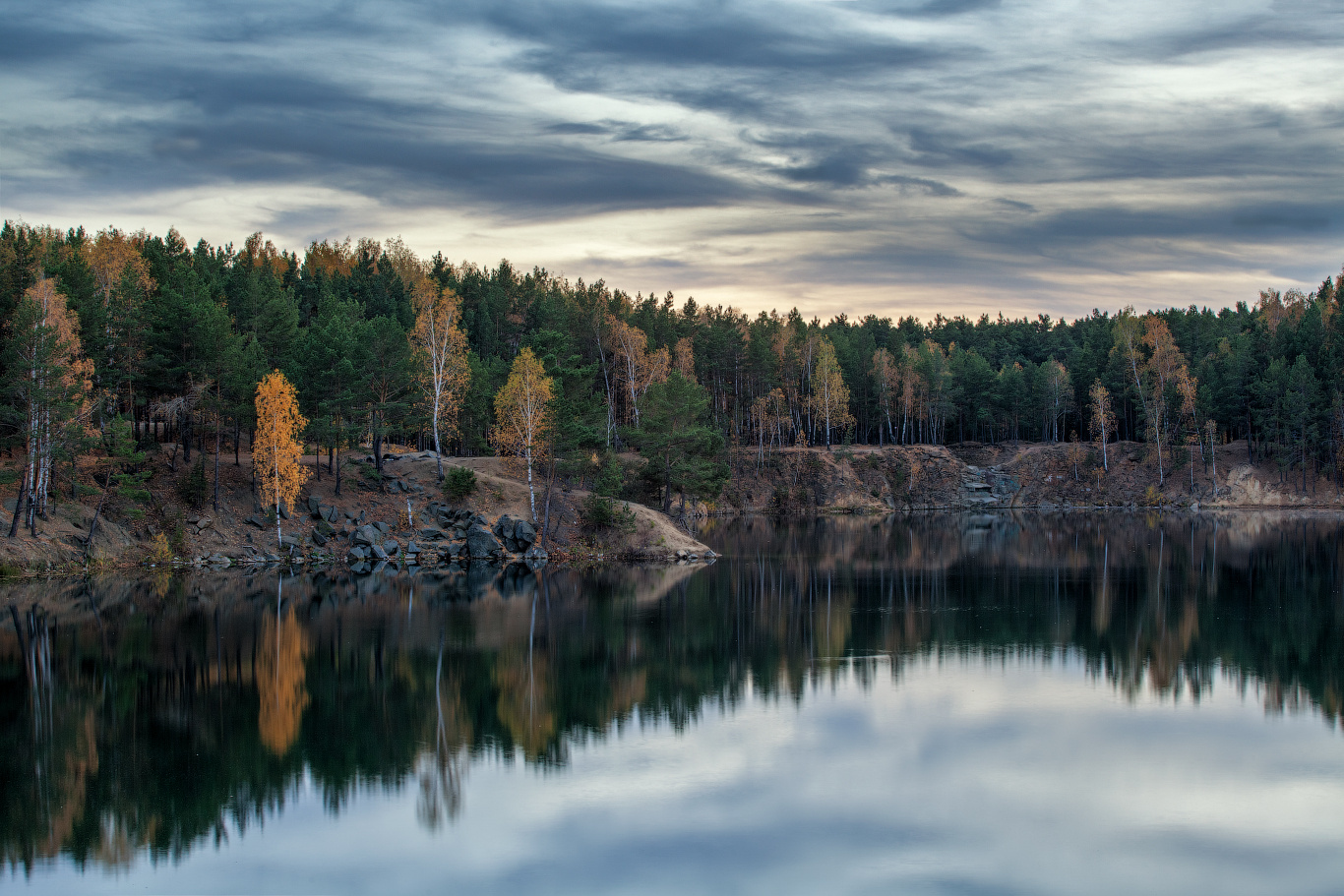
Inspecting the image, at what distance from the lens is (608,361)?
108875 millimetres

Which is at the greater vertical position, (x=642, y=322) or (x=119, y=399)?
(x=642, y=322)

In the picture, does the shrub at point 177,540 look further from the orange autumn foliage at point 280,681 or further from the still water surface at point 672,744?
the orange autumn foliage at point 280,681

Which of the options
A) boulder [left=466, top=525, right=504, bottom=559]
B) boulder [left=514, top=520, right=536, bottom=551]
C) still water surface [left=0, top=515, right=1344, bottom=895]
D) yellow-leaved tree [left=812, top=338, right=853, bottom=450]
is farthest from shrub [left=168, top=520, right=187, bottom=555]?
yellow-leaved tree [left=812, top=338, right=853, bottom=450]


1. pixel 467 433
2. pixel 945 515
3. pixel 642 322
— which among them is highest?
pixel 642 322

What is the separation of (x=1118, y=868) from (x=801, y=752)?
7.58m

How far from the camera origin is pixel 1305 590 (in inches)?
1788

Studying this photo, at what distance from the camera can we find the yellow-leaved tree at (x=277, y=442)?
5559 cm

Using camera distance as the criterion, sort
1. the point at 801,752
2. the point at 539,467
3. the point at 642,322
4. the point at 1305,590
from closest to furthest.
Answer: the point at 801,752 → the point at 1305,590 → the point at 539,467 → the point at 642,322

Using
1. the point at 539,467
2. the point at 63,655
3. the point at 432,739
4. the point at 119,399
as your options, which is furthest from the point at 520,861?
the point at 119,399

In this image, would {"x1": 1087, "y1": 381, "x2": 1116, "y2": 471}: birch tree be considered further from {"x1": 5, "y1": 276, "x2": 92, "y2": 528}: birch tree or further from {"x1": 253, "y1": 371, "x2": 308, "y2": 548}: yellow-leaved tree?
{"x1": 5, "y1": 276, "x2": 92, "y2": 528}: birch tree

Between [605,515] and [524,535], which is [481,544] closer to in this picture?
[524,535]

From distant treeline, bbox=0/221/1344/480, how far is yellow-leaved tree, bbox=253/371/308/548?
185 cm

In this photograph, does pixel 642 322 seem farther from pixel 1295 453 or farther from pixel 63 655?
pixel 63 655

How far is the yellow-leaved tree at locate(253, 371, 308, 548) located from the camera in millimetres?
55594
